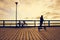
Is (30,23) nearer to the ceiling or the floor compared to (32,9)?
nearer to the floor

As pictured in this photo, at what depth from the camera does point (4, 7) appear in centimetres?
1397

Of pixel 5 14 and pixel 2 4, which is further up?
pixel 2 4

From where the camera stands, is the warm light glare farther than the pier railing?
Yes

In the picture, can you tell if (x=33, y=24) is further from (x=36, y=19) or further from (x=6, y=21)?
(x=6, y=21)

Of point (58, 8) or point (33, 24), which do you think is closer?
point (33, 24)

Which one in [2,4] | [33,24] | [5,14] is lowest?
[33,24]

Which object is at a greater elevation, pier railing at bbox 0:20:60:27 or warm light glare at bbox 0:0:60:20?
warm light glare at bbox 0:0:60:20

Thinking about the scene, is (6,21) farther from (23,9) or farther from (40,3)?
(40,3)

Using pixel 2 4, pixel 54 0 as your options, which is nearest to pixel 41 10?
pixel 54 0

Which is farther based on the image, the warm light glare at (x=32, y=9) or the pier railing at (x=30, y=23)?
the warm light glare at (x=32, y=9)

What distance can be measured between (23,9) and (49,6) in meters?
2.43

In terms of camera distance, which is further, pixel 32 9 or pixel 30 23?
pixel 32 9

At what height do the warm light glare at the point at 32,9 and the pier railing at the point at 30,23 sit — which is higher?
the warm light glare at the point at 32,9

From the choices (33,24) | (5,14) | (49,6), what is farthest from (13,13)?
(49,6)
